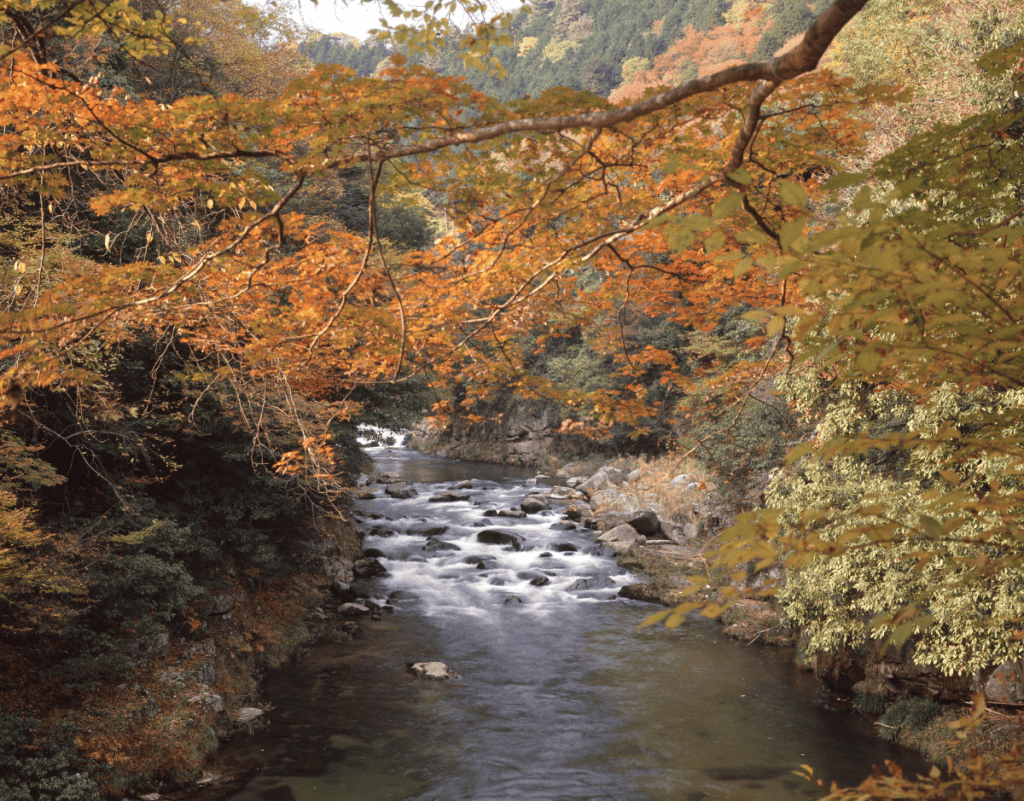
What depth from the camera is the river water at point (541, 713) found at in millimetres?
7086

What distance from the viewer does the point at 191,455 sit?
32.7 feet

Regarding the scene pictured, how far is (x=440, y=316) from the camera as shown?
6.04 m

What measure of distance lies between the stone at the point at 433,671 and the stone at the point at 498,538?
6183 millimetres

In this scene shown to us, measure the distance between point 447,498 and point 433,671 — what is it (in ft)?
35.1

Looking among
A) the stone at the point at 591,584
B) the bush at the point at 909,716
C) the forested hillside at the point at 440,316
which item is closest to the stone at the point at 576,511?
the stone at the point at 591,584

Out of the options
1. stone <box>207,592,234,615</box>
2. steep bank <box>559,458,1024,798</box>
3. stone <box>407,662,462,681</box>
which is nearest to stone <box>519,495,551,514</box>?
steep bank <box>559,458,1024,798</box>

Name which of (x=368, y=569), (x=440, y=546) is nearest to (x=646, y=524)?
(x=440, y=546)

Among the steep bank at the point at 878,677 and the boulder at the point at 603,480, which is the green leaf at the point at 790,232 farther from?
the boulder at the point at 603,480

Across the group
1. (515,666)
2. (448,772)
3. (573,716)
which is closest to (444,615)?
(515,666)

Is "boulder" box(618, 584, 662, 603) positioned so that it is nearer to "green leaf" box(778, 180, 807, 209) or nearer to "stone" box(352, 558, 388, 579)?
"stone" box(352, 558, 388, 579)

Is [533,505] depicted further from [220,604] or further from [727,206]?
[727,206]

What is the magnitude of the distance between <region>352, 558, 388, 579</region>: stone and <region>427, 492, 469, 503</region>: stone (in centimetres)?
565

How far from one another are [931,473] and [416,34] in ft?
23.5

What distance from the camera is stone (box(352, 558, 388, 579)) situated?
1404cm
